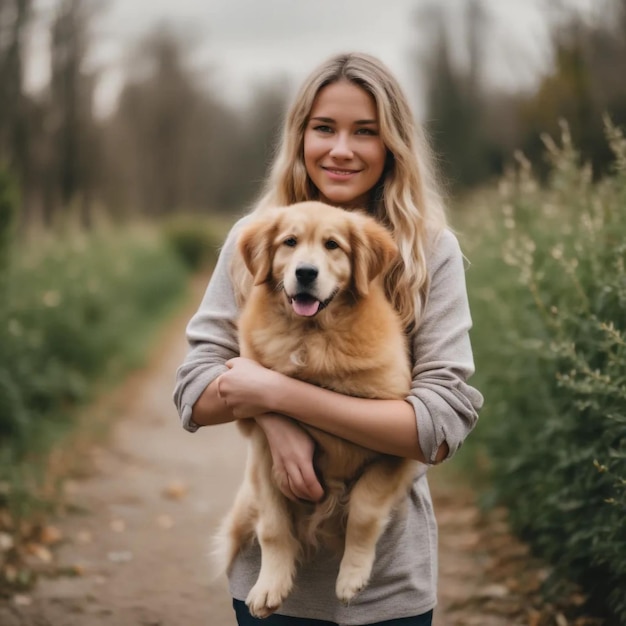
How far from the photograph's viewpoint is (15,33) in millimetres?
13492

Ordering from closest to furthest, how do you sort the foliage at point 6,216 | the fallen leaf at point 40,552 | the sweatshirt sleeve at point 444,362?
the sweatshirt sleeve at point 444,362 → the fallen leaf at point 40,552 → the foliage at point 6,216

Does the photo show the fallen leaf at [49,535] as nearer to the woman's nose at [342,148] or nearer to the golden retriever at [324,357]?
the golden retriever at [324,357]

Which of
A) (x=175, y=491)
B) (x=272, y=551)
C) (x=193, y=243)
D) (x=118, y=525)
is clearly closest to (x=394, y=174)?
(x=272, y=551)

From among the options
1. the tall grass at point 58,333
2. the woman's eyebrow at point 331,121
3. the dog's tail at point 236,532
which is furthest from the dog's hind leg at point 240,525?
the tall grass at point 58,333

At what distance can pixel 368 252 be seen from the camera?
2.37m

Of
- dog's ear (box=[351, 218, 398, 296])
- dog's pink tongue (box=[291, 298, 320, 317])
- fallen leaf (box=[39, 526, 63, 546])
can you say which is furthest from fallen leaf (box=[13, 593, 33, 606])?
dog's ear (box=[351, 218, 398, 296])

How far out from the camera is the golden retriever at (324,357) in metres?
2.25

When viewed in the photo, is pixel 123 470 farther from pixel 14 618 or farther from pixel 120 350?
pixel 120 350

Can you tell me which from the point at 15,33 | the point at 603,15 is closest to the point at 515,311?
the point at 603,15

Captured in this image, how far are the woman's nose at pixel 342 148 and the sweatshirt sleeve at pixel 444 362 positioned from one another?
400mm

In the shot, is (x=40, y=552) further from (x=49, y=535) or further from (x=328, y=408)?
(x=328, y=408)

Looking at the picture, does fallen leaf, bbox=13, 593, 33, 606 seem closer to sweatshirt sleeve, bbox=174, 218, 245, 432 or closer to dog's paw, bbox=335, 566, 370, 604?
sweatshirt sleeve, bbox=174, 218, 245, 432

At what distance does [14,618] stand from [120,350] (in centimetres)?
581

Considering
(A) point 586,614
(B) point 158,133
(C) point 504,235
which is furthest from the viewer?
(B) point 158,133
